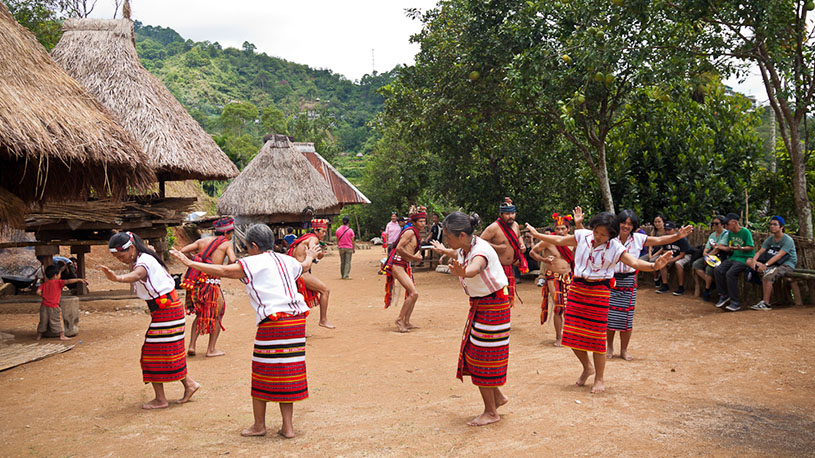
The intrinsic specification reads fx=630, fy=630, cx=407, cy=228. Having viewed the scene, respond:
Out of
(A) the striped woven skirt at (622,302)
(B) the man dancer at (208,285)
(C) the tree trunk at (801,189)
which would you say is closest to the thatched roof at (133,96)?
(B) the man dancer at (208,285)

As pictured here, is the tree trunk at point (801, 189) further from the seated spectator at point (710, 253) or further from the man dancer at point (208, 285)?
the man dancer at point (208, 285)

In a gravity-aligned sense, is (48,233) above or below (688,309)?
above

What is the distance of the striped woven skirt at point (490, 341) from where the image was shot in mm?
4660

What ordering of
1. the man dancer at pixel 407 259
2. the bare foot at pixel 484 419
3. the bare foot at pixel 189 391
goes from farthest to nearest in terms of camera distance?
1. the man dancer at pixel 407 259
2. the bare foot at pixel 189 391
3. the bare foot at pixel 484 419

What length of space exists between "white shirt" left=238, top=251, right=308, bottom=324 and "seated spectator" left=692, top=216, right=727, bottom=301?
25.9ft

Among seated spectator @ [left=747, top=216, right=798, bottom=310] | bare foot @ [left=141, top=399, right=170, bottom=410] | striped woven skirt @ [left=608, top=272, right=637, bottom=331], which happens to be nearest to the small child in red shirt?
bare foot @ [left=141, top=399, right=170, bottom=410]

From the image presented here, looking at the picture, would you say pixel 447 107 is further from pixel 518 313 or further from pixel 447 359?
pixel 447 359

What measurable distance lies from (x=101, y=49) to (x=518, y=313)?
1014cm

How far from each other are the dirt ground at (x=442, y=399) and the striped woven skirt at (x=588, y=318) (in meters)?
0.44

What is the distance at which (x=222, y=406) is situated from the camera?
5543mm

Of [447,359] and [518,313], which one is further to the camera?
[518,313]

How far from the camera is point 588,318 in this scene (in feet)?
18.2

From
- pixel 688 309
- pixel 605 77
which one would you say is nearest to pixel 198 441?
pixel 688 309

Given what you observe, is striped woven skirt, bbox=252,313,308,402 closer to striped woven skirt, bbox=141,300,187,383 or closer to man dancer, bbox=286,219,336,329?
striped woven skirt, bbox=141,300,187,383
